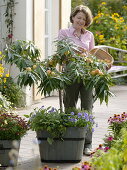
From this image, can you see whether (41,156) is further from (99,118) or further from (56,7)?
(56,7)

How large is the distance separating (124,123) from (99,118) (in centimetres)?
296

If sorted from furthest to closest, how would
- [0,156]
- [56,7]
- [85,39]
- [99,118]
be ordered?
1. [56,7]
2. [99,118]
3. [85,39]
4. [0,156]

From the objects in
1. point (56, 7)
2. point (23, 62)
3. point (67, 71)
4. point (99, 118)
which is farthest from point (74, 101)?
point (56, 7)

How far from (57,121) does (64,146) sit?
313 millimetres

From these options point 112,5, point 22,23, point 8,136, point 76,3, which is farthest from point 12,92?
point 112,5

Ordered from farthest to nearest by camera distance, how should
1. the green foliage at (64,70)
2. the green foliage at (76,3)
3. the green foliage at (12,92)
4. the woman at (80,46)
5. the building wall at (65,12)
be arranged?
the green foliage at (76,3) < the building wall at (65,12) < the green foliage at (12,92) < the woman at (80,46) < the green foliage at (64,70)

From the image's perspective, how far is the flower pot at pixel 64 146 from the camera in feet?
19.3

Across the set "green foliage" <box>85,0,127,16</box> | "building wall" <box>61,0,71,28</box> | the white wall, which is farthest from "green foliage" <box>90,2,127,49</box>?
the white wall

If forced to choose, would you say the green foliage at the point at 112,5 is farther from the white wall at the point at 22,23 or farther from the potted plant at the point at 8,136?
the potted plant at the point at 8,136

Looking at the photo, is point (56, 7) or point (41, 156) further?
point (56, 7)

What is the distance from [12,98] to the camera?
9289 millimetres

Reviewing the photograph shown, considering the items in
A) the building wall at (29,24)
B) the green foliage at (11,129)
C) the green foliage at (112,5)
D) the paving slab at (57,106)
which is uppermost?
the green foliage at (112,5)

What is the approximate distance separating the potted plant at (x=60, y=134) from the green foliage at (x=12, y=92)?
10.9 feet

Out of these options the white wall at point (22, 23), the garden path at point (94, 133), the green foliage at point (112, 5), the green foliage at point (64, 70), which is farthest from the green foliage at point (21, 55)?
the green foliage at point (112, 5)
